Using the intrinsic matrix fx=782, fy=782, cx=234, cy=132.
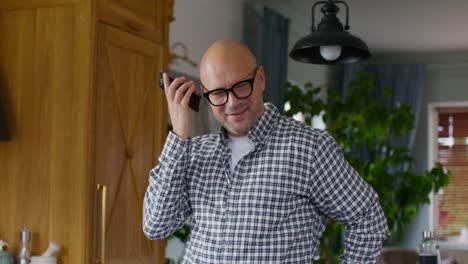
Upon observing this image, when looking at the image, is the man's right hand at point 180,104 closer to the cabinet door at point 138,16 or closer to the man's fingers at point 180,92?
the man's fingers at point 180,92

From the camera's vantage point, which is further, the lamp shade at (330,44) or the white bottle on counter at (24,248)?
the lamp shade at (330,44)

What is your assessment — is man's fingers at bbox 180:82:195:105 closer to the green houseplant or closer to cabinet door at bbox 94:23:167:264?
cabinet door at bbox 94:23:167:264

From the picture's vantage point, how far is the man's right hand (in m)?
1.50

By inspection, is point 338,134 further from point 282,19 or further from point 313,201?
point 313,201

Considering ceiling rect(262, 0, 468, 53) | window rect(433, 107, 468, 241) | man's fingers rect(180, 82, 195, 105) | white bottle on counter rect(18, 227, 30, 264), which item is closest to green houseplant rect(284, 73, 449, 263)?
ceiling rect(262, 0, 468, 53)

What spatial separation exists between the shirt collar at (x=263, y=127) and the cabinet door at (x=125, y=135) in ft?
4.40

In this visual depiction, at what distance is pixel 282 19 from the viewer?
20.3ft

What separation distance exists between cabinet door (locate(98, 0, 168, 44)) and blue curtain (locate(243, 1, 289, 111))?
234 centimetres

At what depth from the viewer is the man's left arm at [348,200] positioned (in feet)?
4.94

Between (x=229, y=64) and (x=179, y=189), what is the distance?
10.4 inches

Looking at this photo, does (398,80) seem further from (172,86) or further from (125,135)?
(172,86)

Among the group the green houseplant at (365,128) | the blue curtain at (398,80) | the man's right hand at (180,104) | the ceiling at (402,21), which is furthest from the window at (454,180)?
the man's right hand at (180,104)

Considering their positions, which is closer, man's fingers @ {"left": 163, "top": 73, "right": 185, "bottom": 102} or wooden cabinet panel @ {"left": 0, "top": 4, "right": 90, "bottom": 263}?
man's fingers @ {"left": 163, "top": 73, "right": 185, "bottom": 102}

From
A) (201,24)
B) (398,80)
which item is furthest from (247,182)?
(398,80)
